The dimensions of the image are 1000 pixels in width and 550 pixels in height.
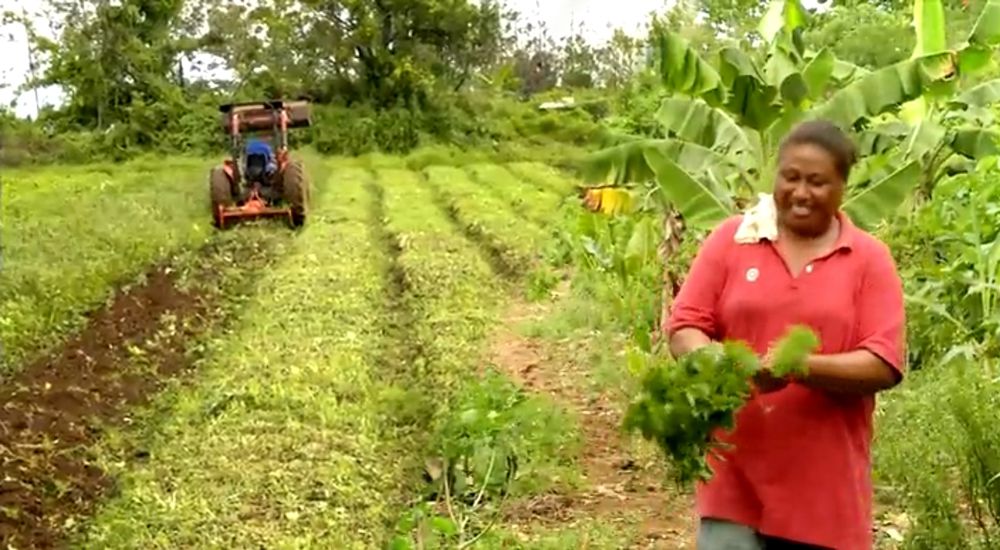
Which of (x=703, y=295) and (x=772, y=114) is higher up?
(x=772, y=114)

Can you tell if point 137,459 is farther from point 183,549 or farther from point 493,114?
point 493,114

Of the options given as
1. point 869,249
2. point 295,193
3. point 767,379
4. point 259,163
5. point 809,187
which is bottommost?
point 295,193

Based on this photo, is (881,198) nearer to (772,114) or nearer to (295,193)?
(772,114)

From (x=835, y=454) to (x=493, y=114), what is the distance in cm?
3508

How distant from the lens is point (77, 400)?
7.89 meters

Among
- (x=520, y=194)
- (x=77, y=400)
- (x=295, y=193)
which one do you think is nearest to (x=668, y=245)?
(x=77, y=400)

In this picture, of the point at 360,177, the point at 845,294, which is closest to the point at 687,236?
the point at 845,294

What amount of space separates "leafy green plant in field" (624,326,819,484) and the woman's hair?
1.40ft

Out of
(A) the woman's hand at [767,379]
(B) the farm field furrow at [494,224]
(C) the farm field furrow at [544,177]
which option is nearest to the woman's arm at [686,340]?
(A) the woman's hand at [767,379]

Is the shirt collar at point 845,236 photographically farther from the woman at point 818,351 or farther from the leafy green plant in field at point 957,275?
the leafy green plant in field at point 957,275

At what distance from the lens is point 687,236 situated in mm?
7906

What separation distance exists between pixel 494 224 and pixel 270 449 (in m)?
10.7

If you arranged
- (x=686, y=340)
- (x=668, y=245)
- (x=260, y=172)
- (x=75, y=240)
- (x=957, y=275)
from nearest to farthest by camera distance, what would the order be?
1. (x=686, y=340)
2. (x=957, y=275)
3. (x=668, y=245)
4. (x=75, y=240)
5. (x=260, y=172)

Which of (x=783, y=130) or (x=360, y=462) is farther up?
(x=783, y=130)
